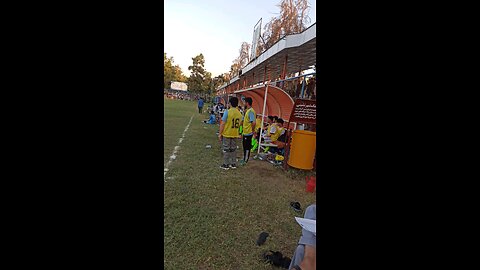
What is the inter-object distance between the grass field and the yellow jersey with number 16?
35.1 inches

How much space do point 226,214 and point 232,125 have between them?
2825mm

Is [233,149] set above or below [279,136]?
below

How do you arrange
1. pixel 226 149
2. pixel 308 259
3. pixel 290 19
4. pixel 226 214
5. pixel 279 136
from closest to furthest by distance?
pixel 308 259 → pixel 226 214 → pixel 226 149 → pixel 279 136 → pixel 290 19

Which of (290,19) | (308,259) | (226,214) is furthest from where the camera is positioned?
(290,19)

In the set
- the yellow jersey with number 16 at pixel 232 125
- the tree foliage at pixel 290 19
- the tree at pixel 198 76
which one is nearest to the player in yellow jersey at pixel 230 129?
the yellow jersey with number 16 at pixel 232 125

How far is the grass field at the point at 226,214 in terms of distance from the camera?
280 centimetres

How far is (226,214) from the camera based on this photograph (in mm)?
3777

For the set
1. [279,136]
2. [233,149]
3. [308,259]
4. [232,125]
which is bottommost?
[308,259]

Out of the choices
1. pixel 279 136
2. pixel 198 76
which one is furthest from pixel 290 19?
pixel 198 76

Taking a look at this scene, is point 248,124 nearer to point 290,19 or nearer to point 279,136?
point 279,136

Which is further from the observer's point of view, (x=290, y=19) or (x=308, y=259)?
(x=290, y=19)
